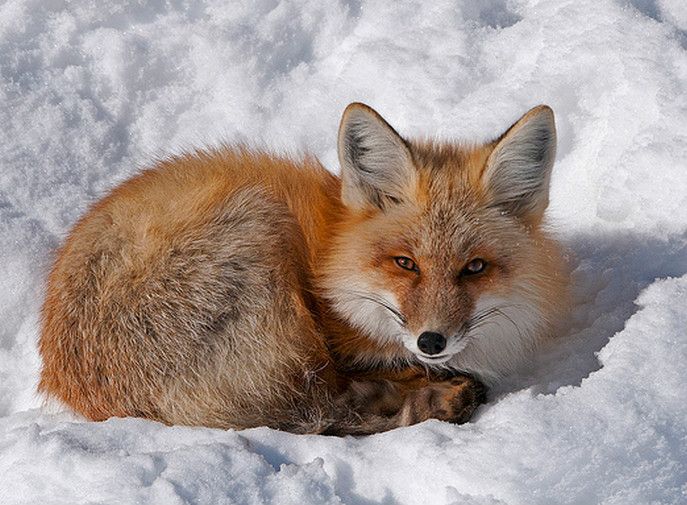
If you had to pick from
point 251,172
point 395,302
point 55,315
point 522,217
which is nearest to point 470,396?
point 395,302

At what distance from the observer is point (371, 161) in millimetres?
3873

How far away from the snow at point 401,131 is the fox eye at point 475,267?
0.49 meters

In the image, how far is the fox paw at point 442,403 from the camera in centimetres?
367

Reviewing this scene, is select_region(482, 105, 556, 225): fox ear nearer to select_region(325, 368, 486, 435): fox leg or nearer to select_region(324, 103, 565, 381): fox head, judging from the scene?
select_region(324, 103, 565, 381): fox head

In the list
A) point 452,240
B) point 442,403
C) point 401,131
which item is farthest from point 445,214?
point 401,131

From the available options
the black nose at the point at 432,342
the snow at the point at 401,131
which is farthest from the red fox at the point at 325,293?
the snow at the point at 401,131

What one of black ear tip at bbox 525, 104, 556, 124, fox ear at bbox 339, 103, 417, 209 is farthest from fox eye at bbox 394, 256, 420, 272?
black ear tip at bbox 525, 104, 556, 124

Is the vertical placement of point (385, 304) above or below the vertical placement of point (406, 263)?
below

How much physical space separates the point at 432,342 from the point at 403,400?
0.48 m

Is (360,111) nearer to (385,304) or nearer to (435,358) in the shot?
(385,304)

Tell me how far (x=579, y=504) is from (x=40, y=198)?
135 inches

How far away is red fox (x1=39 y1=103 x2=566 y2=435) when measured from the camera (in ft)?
11.9

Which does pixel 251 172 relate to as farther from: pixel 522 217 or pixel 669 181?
pixel 669 181

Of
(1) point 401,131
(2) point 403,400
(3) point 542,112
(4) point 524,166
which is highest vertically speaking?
(3) point 542,112
